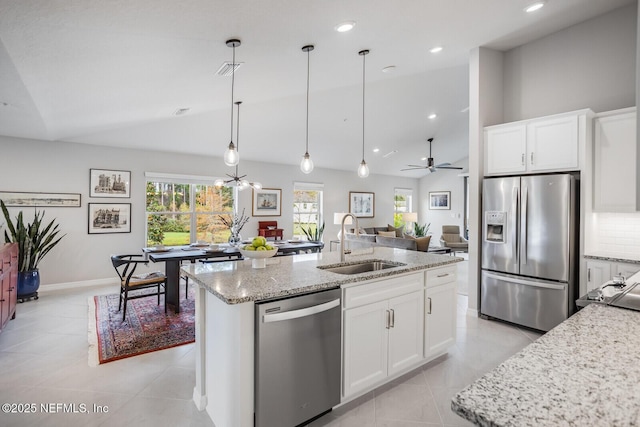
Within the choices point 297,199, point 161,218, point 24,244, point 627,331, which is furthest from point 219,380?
point 297,199

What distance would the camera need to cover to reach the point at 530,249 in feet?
11.4

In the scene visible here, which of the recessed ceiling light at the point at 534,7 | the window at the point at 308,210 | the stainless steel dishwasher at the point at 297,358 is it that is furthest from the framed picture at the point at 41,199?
the recessed ceiling light at the point at 534,7

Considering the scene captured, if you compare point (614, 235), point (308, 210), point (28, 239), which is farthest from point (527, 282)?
point (28, 239)

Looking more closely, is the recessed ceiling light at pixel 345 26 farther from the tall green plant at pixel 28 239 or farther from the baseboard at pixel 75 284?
the baseboard at pixel 75 284

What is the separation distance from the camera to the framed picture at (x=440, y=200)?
9.96 metres

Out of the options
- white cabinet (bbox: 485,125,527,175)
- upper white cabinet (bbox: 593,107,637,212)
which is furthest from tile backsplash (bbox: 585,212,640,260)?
white cabinet (bbox: 485,125,527,175)

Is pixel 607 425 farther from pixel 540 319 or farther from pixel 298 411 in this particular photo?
pixel 540 319

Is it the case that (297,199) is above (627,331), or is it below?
above

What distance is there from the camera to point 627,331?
1.22 m

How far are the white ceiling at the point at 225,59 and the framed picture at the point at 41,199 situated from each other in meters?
0.88

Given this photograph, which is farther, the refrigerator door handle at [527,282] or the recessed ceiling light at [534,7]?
the refrigerator door handle at [527,282]

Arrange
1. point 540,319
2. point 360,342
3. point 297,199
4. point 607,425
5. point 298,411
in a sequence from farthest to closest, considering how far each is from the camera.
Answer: point 297,199
point 540,319
point 360,342
point 298,411
point 607,425

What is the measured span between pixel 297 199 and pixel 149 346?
5252 mm

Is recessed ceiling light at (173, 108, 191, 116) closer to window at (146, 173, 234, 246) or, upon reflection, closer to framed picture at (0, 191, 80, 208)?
window at (146, 173, 234, 246)
